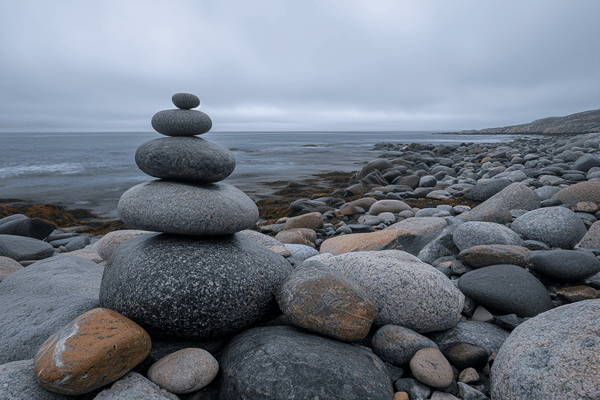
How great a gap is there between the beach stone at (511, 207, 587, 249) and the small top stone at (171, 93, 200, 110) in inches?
210

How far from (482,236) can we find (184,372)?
14.0 ft

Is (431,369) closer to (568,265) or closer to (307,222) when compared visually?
(568,265)

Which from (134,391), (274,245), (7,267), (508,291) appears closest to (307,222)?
(274,245)

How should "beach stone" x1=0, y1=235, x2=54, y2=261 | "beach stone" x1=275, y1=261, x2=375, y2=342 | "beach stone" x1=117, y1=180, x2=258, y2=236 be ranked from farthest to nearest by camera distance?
"beach stone" x1=0, y1=235, x2=54, y2=261, "beach stone" x1=117, y1=180, x2=258, y2=236, "beach stone" x1=275, y1=261, x2=375, y2=342

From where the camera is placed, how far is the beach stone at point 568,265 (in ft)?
11.8

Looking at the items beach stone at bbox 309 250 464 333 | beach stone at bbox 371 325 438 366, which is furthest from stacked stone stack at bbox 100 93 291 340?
beach stone at bbox 371 325 438 366

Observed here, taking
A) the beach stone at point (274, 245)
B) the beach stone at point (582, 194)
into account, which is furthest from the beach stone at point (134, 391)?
the beach stone at point (582, 194)

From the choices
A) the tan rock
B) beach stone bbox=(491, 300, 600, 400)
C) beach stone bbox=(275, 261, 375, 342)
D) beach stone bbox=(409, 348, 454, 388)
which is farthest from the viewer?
the tan rock

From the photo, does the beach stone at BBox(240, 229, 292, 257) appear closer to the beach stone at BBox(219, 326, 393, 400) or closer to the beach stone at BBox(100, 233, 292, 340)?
the beach stone at BBox(100, 233, 292, 340)

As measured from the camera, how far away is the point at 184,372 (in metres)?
2.33

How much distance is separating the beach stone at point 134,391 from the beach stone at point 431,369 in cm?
178

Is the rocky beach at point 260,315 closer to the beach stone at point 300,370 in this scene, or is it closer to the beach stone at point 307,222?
the beach stone at point 300,370

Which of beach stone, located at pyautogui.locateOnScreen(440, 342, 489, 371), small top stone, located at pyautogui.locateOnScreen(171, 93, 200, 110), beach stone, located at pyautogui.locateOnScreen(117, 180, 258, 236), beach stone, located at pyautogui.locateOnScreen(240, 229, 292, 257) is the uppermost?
small top stone, located at pyautogui.locateOnScreen(171, 93, 200, 110)

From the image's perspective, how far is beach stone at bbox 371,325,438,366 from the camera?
274 cm
